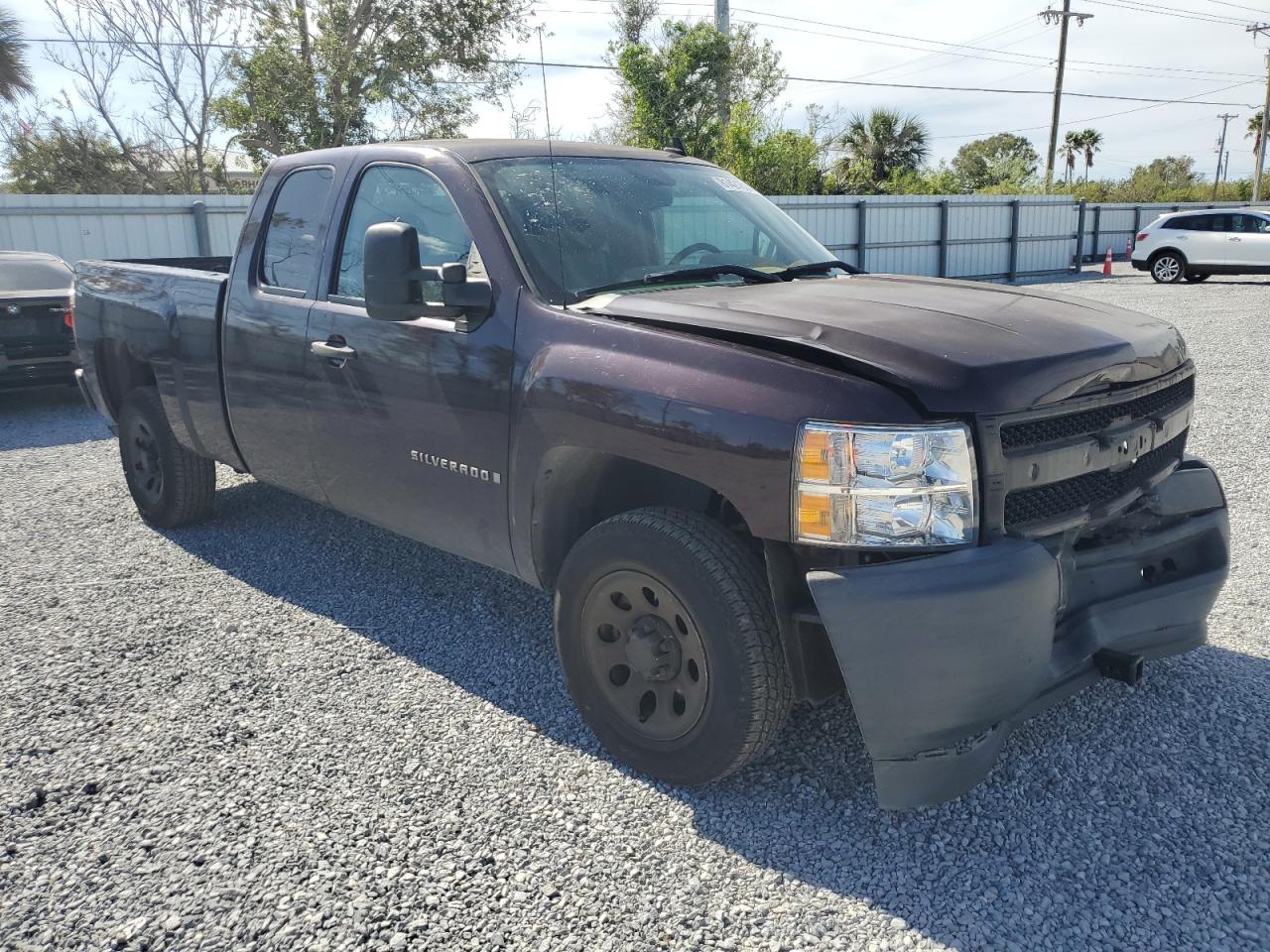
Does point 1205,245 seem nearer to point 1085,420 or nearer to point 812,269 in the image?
point 812,269

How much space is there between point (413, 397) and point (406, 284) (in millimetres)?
494

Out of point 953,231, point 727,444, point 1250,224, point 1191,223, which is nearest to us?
point 727,444

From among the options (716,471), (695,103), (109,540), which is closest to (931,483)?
(716,471)

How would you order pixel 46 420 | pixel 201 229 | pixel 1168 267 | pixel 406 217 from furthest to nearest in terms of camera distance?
pixel 1168 267 → pixel 201 229 → pixel 46 420 → pixel 406 217

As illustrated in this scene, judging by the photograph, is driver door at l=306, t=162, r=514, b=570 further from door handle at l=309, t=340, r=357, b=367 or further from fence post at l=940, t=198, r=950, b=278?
fence post at l=940, t=198, r=950, b=278

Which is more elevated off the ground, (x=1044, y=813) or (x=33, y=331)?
(x=33, y=331)

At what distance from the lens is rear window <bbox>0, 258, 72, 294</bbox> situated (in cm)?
973

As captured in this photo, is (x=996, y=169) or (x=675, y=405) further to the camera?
(x=996, y=169)

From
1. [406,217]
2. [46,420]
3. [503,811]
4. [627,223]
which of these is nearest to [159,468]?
[406,217]

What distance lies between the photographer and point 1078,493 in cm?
275

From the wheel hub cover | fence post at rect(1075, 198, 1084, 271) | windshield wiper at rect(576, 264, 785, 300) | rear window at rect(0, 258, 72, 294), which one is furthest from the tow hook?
fence post at rect(1075, 198, 1084, 271)

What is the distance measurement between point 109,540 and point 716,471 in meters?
4.28

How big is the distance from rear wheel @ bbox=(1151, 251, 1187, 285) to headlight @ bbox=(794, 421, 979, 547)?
78.9 ft

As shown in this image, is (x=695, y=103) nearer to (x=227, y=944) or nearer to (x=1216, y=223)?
(x=1216, y=223)
